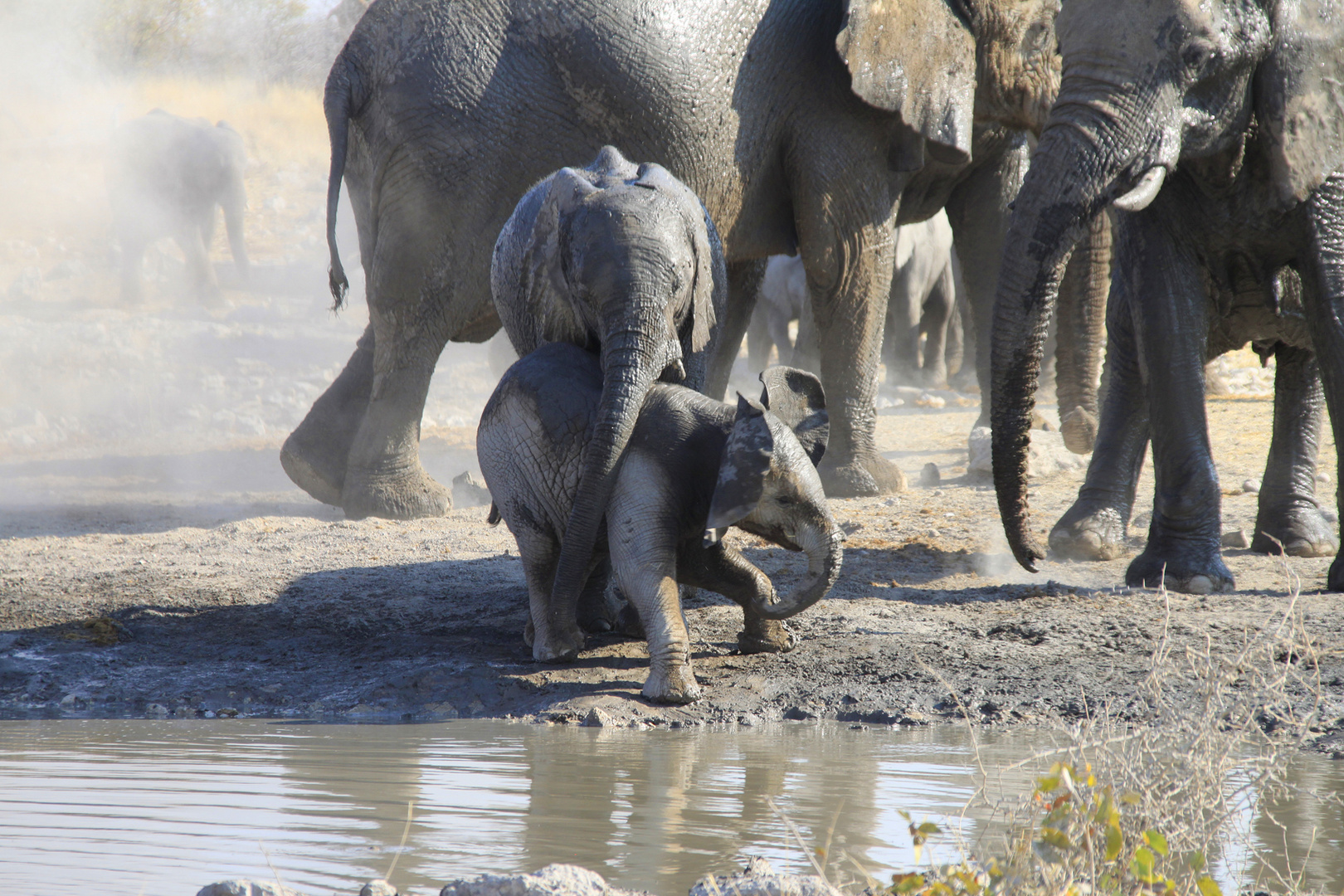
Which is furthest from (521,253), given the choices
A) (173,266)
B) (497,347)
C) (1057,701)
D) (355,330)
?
(173,266)

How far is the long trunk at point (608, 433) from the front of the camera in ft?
14.1

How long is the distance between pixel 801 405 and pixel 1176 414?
166 centimetres

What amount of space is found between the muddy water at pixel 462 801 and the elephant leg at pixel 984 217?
5.36m

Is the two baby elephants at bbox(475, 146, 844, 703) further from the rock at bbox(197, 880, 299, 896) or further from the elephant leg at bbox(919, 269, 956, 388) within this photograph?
the elephant leg at bbox(919, 269, 956, 388)

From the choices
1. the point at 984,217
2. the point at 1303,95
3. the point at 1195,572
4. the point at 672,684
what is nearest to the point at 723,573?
the point at 672,684

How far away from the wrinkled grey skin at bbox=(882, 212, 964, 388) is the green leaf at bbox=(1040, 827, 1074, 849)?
15.5 metres

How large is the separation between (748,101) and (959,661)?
355 centimetres

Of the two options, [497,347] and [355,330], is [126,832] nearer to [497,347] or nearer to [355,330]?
[497,347]

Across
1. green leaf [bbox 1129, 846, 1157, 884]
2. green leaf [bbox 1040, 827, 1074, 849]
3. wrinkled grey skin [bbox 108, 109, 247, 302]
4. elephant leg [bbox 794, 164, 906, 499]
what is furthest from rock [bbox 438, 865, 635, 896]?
wrinkled grey skin [bbox 108, 109, 247, 302]

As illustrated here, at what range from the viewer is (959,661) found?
185 inches

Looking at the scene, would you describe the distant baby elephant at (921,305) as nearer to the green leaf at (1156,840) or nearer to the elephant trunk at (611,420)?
the elephant trunk at (611,420)

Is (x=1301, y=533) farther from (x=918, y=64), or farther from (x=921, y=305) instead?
(x=921, y=305)

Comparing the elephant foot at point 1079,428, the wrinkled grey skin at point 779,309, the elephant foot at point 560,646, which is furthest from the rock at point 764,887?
the wrinkled grey skin at point 779,309

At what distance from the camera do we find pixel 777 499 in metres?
4.26
